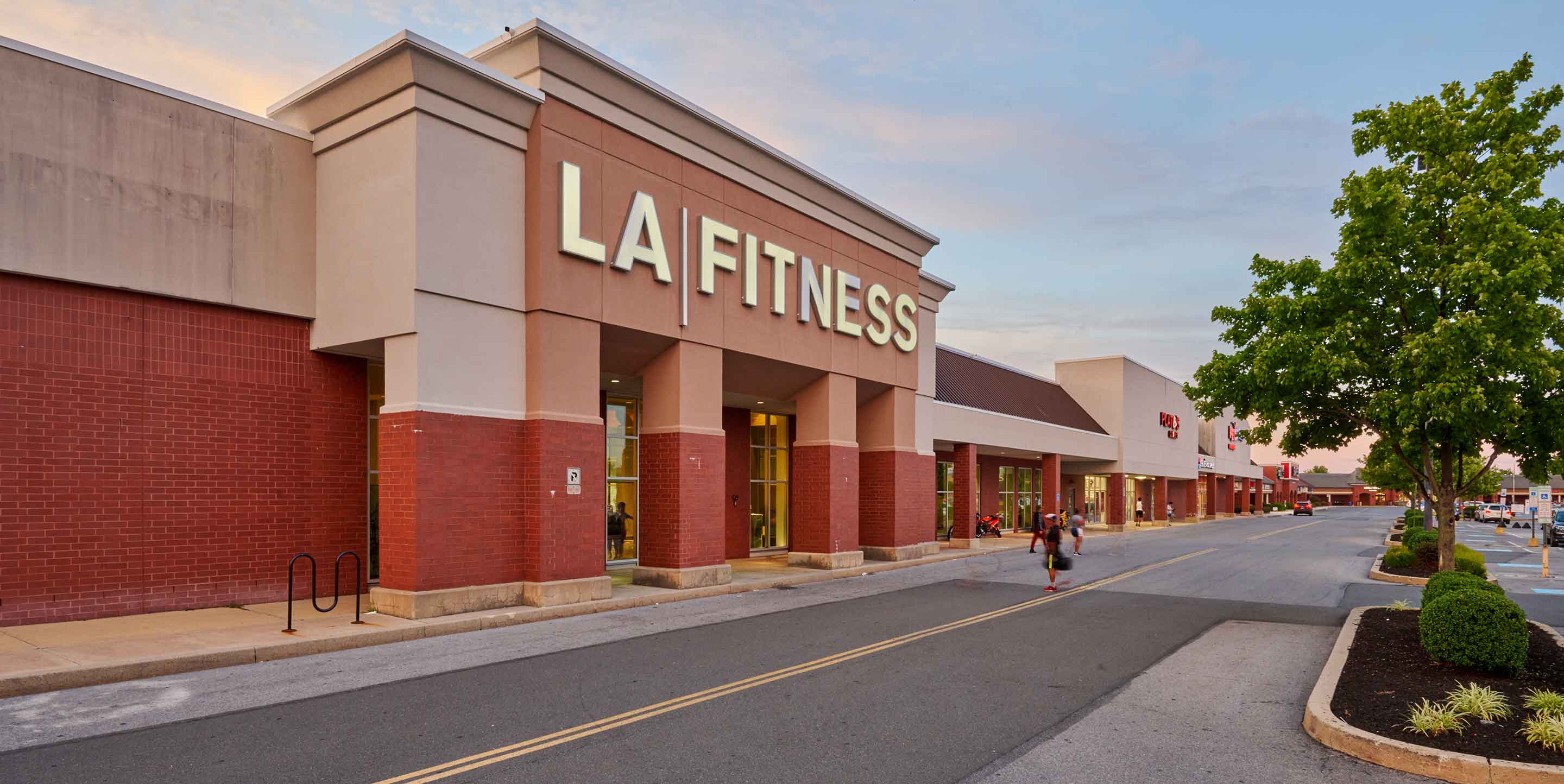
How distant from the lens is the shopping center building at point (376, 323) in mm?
12844

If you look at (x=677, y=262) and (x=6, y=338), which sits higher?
(x=677, y=262)

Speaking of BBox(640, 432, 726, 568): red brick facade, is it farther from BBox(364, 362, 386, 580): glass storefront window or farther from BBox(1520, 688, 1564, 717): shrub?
BBox(1520, 688, 1564, 717): shrub

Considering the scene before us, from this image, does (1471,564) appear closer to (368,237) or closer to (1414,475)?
(1414,475)

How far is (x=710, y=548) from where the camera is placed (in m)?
19.8

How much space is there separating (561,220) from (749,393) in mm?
9342

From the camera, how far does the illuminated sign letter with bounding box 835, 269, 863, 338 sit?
80.8ft

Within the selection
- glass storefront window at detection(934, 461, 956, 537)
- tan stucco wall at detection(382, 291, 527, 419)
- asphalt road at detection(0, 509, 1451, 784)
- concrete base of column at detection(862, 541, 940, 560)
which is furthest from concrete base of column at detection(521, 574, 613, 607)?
glass storefront window at detection(934, 461, 956, 537)

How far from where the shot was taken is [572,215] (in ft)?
54.1

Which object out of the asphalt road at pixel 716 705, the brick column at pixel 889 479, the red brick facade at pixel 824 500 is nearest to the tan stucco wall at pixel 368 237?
the asphalt road at pixel 716 705

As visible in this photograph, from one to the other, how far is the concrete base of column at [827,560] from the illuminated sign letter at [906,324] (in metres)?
6.61

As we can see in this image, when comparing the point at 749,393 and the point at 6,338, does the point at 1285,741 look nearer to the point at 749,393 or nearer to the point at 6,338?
the point at 6,338

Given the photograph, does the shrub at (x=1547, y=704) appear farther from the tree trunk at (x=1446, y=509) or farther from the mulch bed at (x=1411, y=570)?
the mulch bed at (x=1411, y=570)

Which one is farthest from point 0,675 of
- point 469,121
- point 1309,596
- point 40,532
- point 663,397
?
point 1309,596

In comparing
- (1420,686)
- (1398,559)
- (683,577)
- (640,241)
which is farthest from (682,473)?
(1398,559)
